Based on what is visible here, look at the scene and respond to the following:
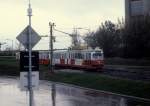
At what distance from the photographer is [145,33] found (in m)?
72.6

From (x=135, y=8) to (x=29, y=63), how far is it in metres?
72.4

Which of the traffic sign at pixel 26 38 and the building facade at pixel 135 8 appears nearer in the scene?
the traffic sign at pixel 26 38

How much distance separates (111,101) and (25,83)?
11119 mm

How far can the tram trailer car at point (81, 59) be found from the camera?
5681 cm

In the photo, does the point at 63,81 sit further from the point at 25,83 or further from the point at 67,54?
the point at 25,83

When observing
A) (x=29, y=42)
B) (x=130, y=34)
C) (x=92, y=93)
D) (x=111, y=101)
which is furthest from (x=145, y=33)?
(x=29, y=42)

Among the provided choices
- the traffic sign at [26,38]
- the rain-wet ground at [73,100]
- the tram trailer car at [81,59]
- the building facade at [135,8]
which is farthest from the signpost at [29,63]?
the building facade at [135,8]

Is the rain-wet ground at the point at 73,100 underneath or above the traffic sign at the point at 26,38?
underneath

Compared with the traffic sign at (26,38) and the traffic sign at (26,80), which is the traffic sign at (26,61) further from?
the traffic sign at (26,38)

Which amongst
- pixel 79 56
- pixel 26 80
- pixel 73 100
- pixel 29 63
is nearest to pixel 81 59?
pixel 79 56

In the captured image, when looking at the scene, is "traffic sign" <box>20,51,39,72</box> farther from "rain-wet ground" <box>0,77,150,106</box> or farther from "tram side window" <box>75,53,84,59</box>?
"tram side window" <box>75,53,84,59</box>

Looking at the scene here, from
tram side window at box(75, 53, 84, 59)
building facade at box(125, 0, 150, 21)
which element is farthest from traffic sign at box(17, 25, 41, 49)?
building facade at box(125, 0, 150, 21)

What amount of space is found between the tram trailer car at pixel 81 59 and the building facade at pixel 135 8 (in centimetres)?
2380

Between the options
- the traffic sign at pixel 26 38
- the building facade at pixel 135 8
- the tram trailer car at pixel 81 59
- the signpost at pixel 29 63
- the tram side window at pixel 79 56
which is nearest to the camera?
the signpost at pixel 29 63
